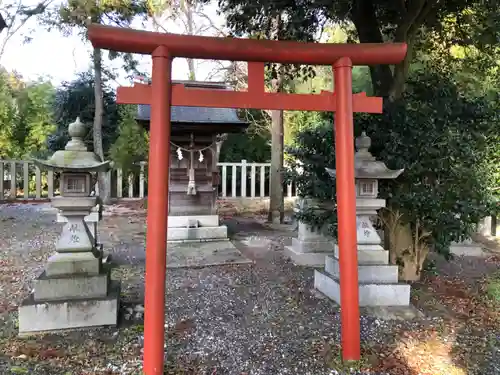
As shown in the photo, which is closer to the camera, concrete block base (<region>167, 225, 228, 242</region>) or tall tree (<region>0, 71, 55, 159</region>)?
concrete block base (<region>167, 225, 228, 242</region>)

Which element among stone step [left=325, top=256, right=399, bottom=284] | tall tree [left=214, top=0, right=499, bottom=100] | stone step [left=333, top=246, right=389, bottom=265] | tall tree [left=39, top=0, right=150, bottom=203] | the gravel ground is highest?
tall tree [left=39, top=0, right=150, bottom=203]

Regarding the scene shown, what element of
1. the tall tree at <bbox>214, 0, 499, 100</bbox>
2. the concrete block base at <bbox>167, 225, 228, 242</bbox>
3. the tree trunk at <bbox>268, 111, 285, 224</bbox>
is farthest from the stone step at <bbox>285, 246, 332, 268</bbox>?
the tree trunk at <bbox>268, 111, 285, 224</bbox>

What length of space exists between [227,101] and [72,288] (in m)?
2.04

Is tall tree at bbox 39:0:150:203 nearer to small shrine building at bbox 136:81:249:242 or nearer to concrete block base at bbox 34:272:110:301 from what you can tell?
small shrine building at bbox 136:81:249:242

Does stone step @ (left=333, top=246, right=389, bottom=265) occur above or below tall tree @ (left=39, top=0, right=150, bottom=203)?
below

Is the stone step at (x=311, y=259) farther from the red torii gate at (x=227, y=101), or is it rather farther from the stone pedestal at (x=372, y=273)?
the red torii gate at (x=227, y=101)

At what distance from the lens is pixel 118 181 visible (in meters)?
12.8

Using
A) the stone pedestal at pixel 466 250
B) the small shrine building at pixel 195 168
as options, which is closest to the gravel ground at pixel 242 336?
the small shrine building at pixel 195 168

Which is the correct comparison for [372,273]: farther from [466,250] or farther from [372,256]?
[466,250]

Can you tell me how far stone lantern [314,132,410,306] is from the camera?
3.99 m

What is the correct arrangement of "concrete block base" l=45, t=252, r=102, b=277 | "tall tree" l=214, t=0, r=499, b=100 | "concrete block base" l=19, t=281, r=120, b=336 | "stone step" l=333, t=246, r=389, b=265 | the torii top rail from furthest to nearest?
"tall tree" l=214, t=0, r=499, b=100 < "stone step" l=333, t=246, r=389, b=265 < "concrete block base" l=45, t=252, r=102, b=277 < "concrete block base" l=19, t=281, r=120, b=336 < the torii top rail

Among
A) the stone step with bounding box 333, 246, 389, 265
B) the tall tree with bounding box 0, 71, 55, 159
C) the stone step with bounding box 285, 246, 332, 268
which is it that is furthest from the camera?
the tall tree with bounding box 0, 71, 55, 159

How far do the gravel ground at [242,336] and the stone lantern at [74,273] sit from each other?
0.47 feet

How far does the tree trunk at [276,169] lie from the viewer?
30.9ft
